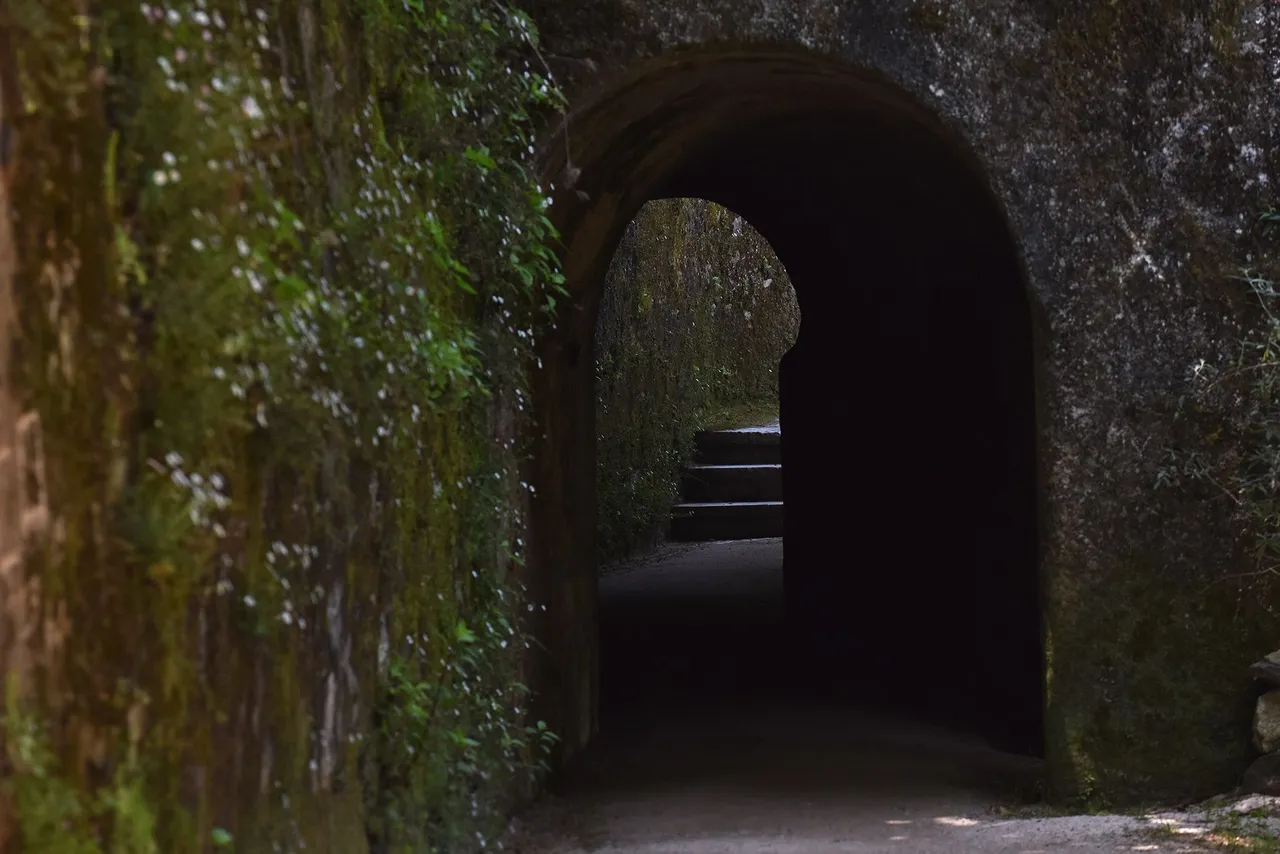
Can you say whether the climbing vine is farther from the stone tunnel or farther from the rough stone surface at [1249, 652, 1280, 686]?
the rough stone surface at [1249, 652, 1280, 686]

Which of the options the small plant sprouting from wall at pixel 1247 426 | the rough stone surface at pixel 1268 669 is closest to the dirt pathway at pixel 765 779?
the rough stone surface at pixel 1268 669

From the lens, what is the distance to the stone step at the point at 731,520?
14242 mm

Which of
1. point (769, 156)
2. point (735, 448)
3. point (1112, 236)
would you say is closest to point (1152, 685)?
point (1112, 236)

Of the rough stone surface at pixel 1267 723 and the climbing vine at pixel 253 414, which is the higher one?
the climbing vine at pixel 253 414

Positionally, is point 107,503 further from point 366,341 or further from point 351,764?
point 351,764

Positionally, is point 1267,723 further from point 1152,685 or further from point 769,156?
point 769,156

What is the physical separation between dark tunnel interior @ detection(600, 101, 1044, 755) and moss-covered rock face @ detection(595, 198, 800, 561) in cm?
293

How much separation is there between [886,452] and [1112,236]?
3421mm

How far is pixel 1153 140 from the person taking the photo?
456 cm

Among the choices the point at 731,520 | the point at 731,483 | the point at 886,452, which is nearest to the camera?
the point at 886,452

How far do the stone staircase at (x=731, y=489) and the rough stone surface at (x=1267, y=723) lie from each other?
9633 mm

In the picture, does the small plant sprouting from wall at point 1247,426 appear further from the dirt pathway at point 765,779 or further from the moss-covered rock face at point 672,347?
the moss-covered rock face at point 672,347

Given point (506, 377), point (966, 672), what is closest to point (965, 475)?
point (966, 672)

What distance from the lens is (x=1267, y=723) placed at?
176 inches
